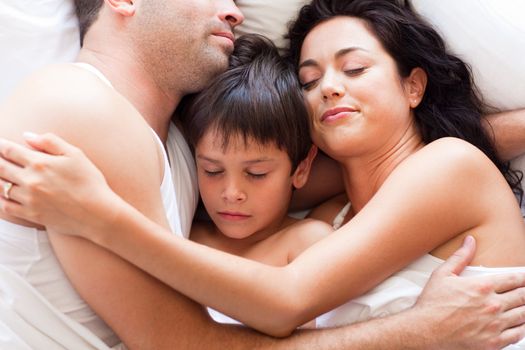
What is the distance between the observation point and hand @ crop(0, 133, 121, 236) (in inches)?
48.7

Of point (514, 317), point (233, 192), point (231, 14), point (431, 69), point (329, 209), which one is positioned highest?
point (231, 14)

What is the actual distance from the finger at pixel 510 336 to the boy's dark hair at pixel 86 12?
1.29 meters

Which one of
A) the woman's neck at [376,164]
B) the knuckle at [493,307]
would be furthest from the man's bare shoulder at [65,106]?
the knuckle at [493,307]

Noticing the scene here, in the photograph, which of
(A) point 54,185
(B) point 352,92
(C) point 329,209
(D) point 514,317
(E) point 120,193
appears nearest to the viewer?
(A) point 54,185

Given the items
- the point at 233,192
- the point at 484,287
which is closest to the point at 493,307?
the point at 484,287

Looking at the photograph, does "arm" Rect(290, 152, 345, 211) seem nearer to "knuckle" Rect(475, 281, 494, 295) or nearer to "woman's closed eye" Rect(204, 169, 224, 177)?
"woman's closed eye" Rect(204, 169, 224, 177)

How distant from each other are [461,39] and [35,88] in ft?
3.75

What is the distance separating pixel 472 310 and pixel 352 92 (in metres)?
0.59

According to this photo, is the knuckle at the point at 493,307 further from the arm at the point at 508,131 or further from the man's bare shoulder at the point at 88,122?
the man's bare shoulder at the point at 88,122

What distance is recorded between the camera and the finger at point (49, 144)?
1.26 meters

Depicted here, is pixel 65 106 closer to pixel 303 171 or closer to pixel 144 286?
pixel 144 286

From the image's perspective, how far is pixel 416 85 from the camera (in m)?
1.79

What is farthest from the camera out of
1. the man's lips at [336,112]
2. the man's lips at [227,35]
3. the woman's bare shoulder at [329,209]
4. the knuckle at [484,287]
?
the woman's bare shoulder at [329,209]

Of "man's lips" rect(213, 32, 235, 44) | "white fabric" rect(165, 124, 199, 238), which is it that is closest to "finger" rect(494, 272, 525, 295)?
"white fabric" rect(165, 124, 199, 238)
